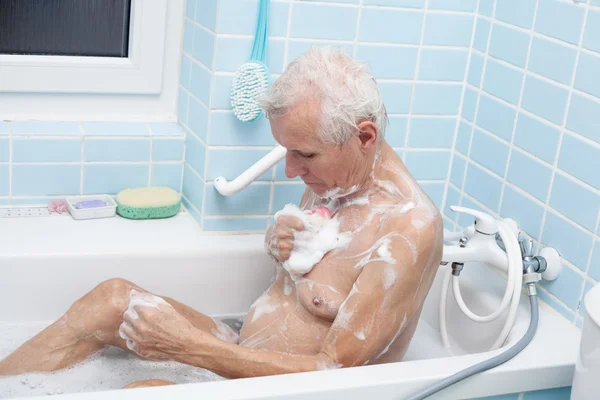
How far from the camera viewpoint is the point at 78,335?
1905 millimetres

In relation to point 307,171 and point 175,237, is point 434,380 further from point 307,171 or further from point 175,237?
point 175,237

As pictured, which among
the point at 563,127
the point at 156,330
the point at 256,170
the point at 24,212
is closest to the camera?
the point at 156,330

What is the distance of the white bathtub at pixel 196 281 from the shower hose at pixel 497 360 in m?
0.02

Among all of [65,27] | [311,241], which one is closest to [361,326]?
[311,241]

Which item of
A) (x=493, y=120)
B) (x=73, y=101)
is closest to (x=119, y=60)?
(x=73, y=101)

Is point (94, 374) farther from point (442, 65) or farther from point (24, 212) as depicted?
point (442, 65)

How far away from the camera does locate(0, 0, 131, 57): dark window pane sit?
7.45 ft

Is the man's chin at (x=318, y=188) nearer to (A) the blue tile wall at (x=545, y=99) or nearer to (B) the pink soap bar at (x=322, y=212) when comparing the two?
(B) the pink soap bar at (x=322, y=212)

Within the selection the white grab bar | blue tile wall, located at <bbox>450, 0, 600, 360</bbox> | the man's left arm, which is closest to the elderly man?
the man's left arm

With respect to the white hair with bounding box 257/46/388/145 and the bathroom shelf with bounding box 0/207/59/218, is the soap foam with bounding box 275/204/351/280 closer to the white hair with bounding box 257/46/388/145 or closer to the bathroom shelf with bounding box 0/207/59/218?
the white hair with bounding box 257/46/388/145

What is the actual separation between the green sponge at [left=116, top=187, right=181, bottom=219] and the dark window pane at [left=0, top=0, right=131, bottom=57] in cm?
40

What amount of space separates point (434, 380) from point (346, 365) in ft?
0.58

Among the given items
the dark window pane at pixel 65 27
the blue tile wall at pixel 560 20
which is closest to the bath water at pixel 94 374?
the dark window pane at pixel 65 27

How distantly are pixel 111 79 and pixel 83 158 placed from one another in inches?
9.9
